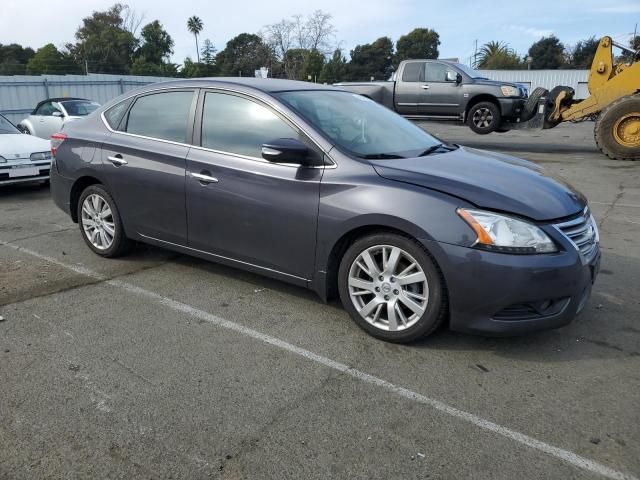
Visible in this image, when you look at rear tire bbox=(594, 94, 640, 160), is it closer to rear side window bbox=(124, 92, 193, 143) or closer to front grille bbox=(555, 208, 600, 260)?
front grille bbox=(555, 208, 600, 260)

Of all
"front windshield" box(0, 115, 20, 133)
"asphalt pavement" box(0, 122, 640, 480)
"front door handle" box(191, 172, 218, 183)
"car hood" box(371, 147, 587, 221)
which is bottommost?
"asphalt pavement" box(0, 122, 640, 480)

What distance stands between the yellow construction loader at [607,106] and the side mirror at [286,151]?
1061 cm

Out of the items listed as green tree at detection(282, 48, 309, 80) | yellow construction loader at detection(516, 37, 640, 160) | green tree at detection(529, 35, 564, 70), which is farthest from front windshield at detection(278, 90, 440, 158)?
green tree at detection(529, 35, 564, 70)

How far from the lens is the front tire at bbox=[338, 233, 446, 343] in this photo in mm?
3287

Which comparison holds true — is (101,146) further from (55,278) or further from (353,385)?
(353,385)

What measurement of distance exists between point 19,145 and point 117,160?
5.15 metres

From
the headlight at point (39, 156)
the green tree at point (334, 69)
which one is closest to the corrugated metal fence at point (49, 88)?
the headlight at point (39, 156)

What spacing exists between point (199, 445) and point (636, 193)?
28.3 feet

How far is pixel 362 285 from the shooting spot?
354cm

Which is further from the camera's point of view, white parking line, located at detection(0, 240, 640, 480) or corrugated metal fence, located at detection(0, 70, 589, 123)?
corrugated metal fence, located at detection(0, 70, 589, 123)

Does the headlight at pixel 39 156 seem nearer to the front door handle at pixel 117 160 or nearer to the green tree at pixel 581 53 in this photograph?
the front door handle at pixel 117 160

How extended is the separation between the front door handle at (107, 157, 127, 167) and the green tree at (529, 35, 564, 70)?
88745 millimetres

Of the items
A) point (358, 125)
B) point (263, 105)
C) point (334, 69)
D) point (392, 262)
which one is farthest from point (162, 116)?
point (334, 69)

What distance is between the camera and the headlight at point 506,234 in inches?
122
